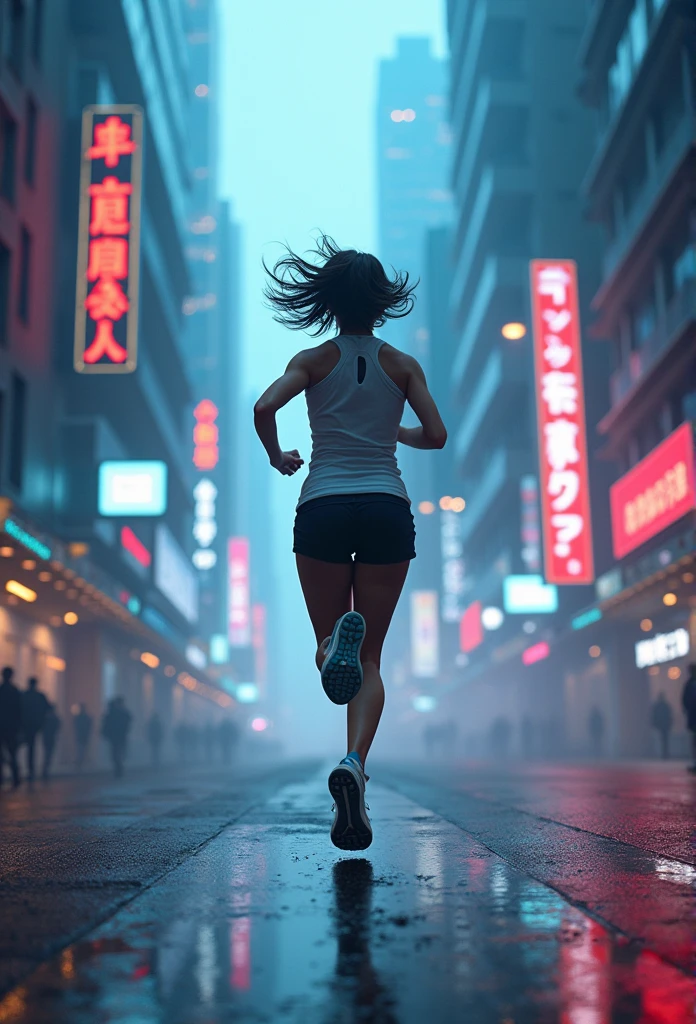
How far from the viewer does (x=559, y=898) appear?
3.12 metres

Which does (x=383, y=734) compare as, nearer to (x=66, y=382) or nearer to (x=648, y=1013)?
(x=66, y=382)

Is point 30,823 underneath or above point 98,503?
underneath

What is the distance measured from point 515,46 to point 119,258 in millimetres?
36477

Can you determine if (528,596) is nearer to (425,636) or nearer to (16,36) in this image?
(16,36)

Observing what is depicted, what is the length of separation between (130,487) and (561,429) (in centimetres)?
1364

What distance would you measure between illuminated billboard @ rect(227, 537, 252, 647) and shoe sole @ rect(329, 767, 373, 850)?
310ft

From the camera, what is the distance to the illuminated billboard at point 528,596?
45.6 meters

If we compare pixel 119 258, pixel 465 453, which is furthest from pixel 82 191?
pixel 465 453

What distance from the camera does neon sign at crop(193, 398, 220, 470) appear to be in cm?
8688

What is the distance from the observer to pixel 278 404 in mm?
4398

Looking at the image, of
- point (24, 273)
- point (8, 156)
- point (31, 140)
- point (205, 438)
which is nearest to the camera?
point (8, 156)

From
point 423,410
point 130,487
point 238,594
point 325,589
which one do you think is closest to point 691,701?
point 423,410

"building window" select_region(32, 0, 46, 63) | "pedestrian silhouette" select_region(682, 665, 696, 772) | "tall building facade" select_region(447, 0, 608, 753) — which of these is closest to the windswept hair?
"pedestrian silhouette" select_region(682, 665, 696, 772)

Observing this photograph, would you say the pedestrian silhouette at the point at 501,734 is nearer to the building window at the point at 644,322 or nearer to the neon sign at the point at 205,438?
the building window at the point at 644,322
